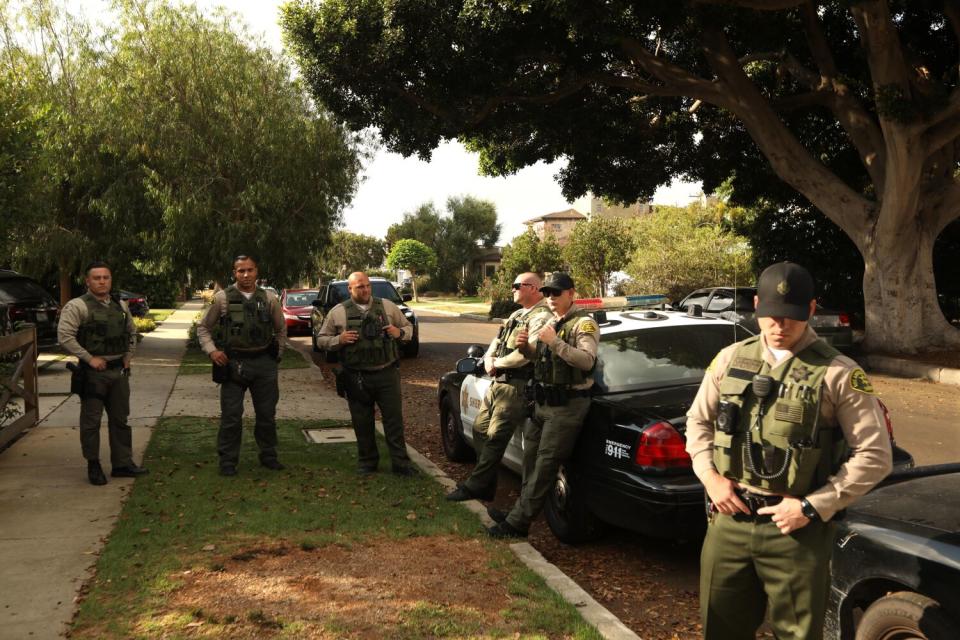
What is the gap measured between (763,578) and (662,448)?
1.79m

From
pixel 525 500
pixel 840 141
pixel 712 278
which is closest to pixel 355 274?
pixel 525 500

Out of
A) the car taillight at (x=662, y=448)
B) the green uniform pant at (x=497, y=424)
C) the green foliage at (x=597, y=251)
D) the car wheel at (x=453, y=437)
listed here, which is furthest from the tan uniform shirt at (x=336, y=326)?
the green foliage at (x=597, y=251)

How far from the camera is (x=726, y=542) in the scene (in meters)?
2.79

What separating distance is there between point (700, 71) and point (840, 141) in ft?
14.7

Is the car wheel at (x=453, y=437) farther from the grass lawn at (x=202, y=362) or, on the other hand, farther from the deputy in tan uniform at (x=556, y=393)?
the grass lawn at (x=202, y=362)

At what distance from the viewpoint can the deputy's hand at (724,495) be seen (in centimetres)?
270

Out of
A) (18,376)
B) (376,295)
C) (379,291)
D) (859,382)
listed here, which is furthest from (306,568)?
(379,291)

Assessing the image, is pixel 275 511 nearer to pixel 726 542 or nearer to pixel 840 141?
pixel 726 542

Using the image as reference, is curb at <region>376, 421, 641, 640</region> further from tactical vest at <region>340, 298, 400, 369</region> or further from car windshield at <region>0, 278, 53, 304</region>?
car windshield at <region>0, 278, 53, 304</region>

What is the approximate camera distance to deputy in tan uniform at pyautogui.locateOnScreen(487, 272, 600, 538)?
16.3 ft

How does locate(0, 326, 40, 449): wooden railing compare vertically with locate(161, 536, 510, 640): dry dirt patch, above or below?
above

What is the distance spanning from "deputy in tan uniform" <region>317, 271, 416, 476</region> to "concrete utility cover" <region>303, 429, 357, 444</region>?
1.55 m

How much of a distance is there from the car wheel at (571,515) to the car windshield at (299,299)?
20.2 meters

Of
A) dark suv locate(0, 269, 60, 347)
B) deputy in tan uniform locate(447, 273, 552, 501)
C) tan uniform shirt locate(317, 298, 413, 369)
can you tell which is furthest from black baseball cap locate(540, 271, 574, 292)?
dark suv locate(0, 269, 60, 347)
